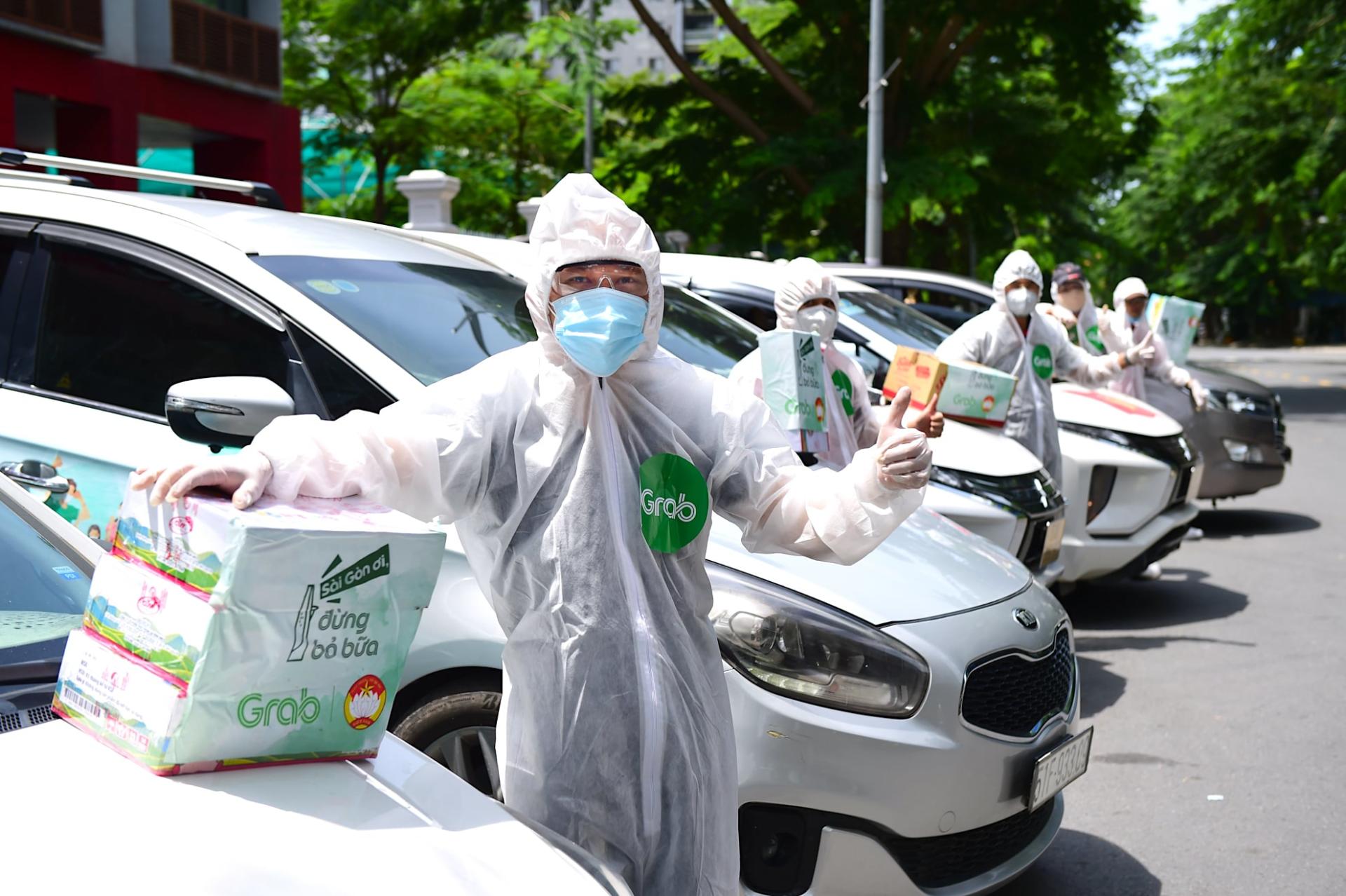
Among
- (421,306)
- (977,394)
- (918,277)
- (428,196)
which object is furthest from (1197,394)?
(421,306)

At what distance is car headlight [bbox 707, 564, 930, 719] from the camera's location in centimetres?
329

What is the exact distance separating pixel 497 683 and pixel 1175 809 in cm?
277

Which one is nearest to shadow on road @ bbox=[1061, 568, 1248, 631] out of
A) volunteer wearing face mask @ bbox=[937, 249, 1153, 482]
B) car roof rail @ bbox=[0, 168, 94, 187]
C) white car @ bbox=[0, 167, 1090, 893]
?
volunteer wearing face mask @ bbox=[937, 249, 1153, 482]

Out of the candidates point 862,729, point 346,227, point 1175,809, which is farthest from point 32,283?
point 1175,809

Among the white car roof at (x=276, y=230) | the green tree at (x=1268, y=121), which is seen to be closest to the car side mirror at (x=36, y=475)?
the white car roof at (x=276, y=230)

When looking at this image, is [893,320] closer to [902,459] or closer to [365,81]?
[902,459]

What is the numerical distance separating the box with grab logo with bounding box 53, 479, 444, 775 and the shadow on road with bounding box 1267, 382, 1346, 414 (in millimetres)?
18649

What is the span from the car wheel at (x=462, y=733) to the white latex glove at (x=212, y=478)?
50.6 inches

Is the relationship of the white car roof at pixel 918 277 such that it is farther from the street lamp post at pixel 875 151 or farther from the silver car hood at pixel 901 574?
the street lamp post at pixel 875 151

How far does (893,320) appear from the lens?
305 inches

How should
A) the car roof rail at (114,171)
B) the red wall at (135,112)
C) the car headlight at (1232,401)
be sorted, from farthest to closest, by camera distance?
1. the red wall at (135,112)
2. the car headlight at (1232,401)
3. the car roof rail at (114,171)

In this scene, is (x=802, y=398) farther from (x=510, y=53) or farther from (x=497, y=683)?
(x=510, y=53)

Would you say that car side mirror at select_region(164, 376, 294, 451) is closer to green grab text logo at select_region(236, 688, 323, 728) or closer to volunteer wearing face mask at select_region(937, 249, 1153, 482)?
green grab text logo at select_region(236, 688, 323, 728)

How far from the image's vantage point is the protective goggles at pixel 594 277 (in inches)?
102
